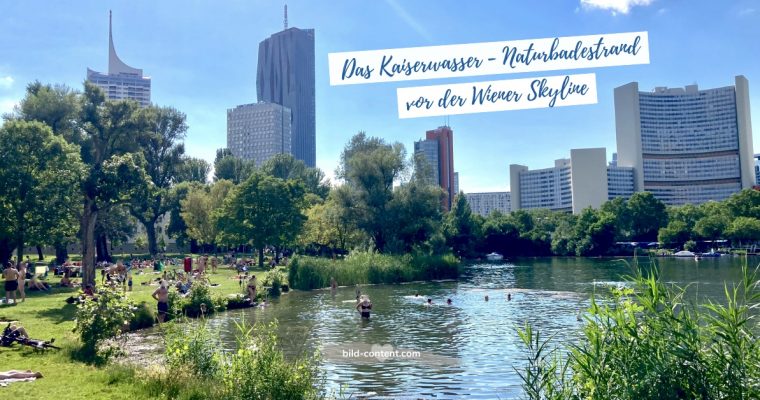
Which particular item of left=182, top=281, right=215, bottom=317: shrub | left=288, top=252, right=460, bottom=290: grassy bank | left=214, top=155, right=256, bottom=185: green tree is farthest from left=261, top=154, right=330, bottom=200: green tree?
left=182, top=281, right=215, bottom=317: shrub

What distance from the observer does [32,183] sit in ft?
113

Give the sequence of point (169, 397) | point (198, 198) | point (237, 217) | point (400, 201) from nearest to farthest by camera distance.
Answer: point (169, 397)
point (400, 201)
point (237, 217)
point (198, 198)

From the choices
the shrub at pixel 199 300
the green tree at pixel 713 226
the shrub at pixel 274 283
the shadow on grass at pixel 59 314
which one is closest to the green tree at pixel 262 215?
the shrub at pixel 274 283

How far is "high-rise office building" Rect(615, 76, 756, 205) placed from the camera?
7362 inches

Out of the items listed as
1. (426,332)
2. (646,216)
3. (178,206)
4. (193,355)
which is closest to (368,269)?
(426,332)

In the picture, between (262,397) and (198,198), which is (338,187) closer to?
(198,198)

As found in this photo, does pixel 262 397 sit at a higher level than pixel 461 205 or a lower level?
lower

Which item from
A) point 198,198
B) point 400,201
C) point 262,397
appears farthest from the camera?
point 198,198

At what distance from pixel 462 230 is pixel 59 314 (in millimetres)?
95047

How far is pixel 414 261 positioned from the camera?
2147 inches

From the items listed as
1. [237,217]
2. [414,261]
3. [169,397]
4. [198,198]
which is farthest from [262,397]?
[198,198]

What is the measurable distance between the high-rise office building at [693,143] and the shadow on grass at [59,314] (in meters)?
204

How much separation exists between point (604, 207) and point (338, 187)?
9782cm

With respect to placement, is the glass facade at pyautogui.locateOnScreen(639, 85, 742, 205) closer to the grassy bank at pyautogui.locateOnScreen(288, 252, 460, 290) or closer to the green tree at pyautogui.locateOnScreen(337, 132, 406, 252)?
the green tree at pyautogui.locateOnScreen(337, 132, 406, 252)
